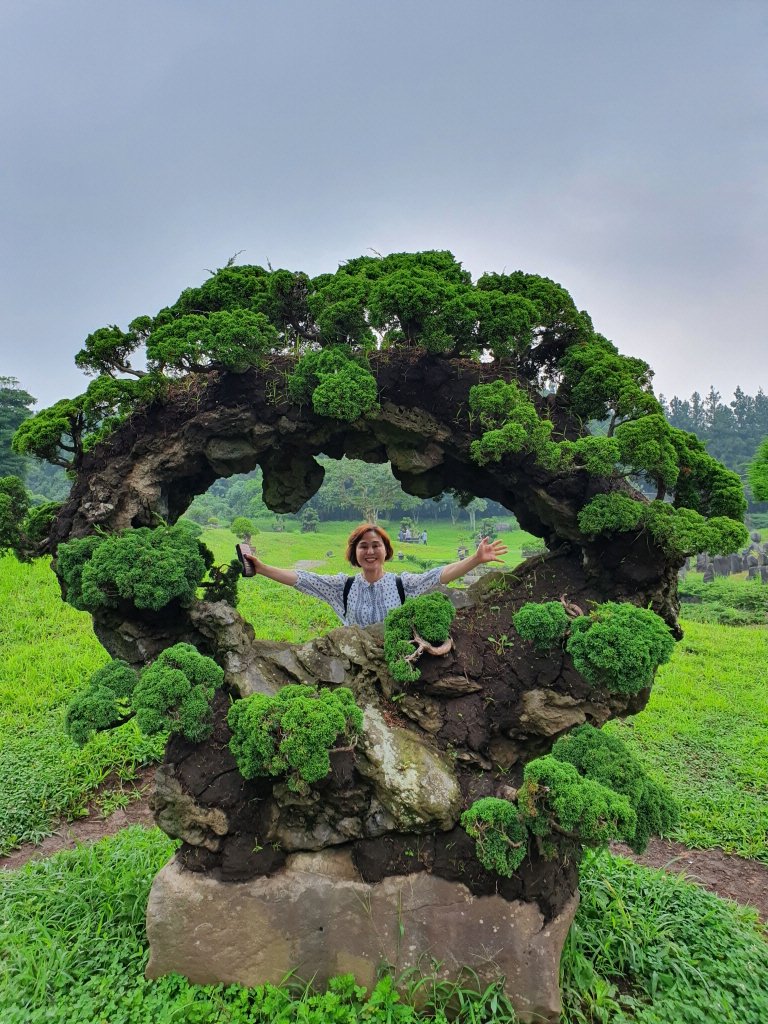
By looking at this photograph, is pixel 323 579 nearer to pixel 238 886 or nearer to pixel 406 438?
pixel 406 438

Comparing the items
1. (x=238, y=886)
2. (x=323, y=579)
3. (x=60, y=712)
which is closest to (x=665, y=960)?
(x=238, y=886)

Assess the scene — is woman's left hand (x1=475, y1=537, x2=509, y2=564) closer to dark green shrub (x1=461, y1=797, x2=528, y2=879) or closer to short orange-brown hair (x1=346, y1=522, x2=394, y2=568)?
short orange-brown hair (x1=346, y1=522, x2=394, y2=568)

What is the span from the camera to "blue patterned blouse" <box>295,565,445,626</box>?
236 inches

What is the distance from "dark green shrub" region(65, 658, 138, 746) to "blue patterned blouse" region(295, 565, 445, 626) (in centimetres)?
183

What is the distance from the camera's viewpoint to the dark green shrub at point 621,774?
171 inches

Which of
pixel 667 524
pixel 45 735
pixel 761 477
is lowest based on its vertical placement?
pixel 45 735

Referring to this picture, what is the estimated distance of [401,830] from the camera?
4.65m

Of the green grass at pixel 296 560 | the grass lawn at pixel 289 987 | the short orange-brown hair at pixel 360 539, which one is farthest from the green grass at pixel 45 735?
the short orange-brown hair at pixel 360 539

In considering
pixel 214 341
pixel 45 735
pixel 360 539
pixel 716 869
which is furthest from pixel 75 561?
pixel 716 869

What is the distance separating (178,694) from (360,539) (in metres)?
2.29

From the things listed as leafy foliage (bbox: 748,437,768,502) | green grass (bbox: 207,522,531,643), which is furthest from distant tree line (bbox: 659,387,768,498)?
leafy foliage (bbox: 748,437,768,502)

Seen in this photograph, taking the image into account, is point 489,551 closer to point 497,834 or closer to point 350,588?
point 350,588

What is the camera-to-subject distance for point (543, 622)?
4922 mm

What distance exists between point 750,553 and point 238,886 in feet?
119
